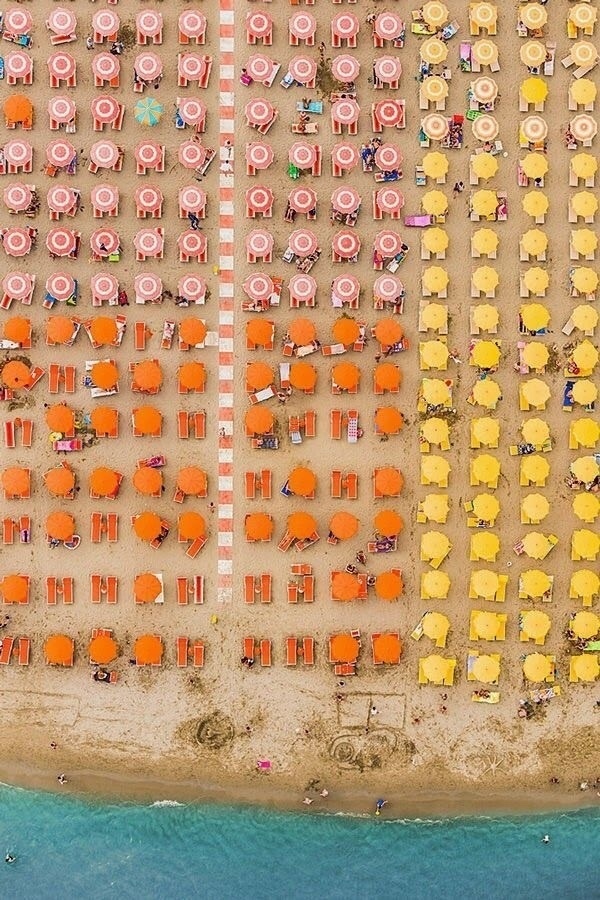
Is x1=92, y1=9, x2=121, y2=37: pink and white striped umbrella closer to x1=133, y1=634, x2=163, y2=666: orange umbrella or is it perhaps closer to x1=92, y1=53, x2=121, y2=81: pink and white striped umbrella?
x1=92, y1=53, x2=121, y2=81: pink and white striped umbrella

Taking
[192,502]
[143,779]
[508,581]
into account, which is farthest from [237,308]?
Answer: [143,779]

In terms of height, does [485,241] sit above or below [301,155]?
below

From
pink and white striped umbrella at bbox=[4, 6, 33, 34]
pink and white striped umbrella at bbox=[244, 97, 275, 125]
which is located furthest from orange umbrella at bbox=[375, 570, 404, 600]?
pink and white striped umbrella at bbox=[4, 6, 33, 34]

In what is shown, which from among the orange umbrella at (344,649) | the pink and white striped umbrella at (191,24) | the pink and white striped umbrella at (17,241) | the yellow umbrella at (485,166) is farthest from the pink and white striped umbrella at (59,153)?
the orange umbrella at (344,649)

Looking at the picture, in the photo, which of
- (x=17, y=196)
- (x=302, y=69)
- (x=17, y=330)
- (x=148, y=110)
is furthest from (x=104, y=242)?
(x=302, y=69)

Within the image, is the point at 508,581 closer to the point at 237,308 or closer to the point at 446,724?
the point at 446,724

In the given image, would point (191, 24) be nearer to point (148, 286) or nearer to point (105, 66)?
point (105, 66)
